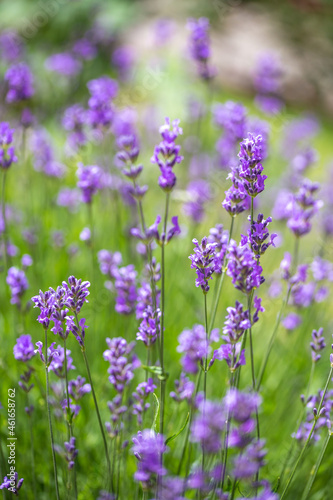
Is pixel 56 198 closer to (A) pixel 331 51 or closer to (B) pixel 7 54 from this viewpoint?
(B) pixel 7 54

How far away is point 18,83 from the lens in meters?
2.14

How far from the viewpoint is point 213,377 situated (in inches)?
86.6

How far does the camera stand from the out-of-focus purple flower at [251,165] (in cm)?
118

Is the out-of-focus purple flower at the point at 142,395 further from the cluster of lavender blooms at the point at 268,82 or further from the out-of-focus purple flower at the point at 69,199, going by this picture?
the cluster of lavender blooms at the point at 268,82

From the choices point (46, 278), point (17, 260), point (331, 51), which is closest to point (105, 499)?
point (46, 278)

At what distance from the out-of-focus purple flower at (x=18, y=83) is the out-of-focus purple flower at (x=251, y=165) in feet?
4.23

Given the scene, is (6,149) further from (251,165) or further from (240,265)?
(240,265)

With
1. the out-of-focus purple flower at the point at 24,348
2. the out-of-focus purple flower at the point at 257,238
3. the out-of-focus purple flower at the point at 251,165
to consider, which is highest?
the out-of-focus purple flower at the point at 251,165

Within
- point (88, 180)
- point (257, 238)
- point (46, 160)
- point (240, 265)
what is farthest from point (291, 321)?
point (46, 160)

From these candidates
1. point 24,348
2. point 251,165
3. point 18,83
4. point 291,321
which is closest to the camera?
point 251,165

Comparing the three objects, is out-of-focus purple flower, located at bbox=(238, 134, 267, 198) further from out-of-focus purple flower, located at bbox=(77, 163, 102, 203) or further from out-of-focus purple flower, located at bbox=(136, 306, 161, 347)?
out-of-focus purple flower, located at bbox=(77, 163, 102, 203)

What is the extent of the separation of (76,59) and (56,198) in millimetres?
1562

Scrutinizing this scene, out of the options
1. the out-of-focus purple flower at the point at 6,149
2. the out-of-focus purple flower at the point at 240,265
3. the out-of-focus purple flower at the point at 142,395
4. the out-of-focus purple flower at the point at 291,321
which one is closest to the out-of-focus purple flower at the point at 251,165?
the out-of-focus purple flower at the point at 240,265

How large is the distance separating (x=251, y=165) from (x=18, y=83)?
134 cm
